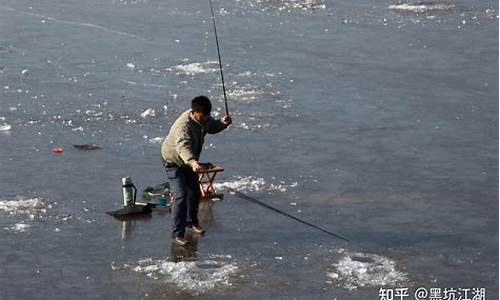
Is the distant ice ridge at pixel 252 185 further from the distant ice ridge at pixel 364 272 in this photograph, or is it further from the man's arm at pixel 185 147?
the distant ice ridge at pixel 364 272

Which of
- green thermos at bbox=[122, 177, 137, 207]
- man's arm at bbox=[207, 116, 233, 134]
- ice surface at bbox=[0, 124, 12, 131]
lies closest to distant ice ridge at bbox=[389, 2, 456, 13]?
ice surface at bbox=[0, 124, 12, 131]

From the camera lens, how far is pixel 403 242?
1252 cm

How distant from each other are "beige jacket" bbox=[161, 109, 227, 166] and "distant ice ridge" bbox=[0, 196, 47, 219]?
1.70 meters

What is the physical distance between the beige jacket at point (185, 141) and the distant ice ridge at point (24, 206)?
1703mm

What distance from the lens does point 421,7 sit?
81.3 feet

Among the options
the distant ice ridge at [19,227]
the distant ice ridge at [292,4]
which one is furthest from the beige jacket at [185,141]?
the distant ice ridge at [292,4]

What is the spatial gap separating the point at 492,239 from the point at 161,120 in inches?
236

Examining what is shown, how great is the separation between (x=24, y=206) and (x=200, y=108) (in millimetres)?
2426

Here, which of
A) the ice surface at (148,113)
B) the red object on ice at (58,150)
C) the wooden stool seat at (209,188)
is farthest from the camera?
the ice surface at (148,113)

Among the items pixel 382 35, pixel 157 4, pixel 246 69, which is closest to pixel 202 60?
pixel 246 69

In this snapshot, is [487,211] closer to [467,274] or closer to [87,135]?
[467,274]

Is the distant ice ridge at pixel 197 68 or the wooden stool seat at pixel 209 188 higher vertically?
the distant ice ridge at pixel 197 68

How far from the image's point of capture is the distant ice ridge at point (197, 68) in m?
19.9

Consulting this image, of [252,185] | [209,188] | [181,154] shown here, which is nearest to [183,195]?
[181,154]
